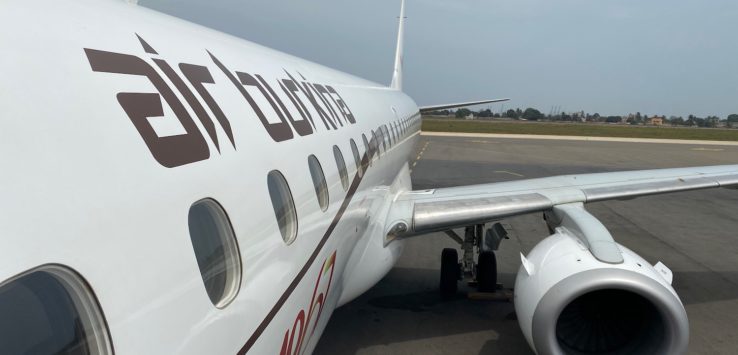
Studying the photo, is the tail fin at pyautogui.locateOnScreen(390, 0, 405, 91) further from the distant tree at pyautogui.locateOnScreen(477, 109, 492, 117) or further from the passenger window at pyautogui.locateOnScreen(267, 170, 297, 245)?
the distant tree at pyautogui.locateOnScreen(477, 109, 492, 117)

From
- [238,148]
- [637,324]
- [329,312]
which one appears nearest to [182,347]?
[238,148]

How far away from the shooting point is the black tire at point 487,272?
816 cm

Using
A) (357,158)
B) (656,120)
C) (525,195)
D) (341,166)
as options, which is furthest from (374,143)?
(656,120)

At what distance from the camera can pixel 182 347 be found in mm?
1959

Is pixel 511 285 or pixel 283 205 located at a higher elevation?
pixel 283 205

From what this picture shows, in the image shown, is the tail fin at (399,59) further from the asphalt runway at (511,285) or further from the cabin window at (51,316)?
the cabin window at (51,316)

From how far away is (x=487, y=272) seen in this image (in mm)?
8148

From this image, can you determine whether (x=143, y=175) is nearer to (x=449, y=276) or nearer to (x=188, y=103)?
(x=188, y=103)

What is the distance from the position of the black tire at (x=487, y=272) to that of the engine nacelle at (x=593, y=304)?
2.36 meters

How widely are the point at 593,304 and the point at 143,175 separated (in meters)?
4.98

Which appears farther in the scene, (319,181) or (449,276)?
(449,276)

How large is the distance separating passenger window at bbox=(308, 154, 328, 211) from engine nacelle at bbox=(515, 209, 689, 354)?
2227mm

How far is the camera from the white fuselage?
1495 mm

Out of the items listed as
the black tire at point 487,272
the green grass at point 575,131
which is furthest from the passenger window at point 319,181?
the green grass at point 575,131
